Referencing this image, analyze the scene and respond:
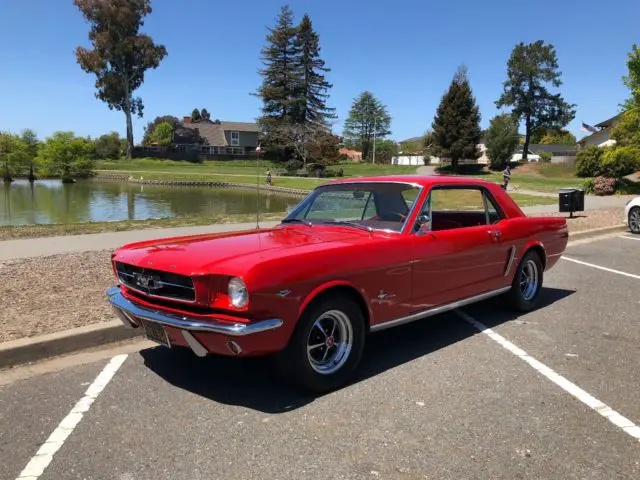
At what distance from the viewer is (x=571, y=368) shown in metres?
4.41

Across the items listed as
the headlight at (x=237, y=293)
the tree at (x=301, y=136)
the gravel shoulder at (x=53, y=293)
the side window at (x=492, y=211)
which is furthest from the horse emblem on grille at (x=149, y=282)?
the tree at (x=301, y=136)

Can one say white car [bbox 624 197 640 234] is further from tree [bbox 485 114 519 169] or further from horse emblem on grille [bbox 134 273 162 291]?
tree [bbox 485 114 519 169]

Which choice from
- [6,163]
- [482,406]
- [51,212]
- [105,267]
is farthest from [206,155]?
[482,406]

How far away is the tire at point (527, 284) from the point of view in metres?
5.93

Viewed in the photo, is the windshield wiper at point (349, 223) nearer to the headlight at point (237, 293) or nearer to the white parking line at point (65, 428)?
the headlight at point (237, 293)

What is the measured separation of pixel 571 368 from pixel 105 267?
20.7 feet

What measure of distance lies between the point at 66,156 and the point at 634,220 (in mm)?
59661

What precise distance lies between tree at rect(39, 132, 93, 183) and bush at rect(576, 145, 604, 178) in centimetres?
5068

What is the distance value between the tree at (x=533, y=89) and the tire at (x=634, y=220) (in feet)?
232

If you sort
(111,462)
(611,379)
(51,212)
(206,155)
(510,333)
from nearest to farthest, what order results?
1. (111,462)
2. (611,379)
3. (510,333)
4. (51,212)
5. (206,155)

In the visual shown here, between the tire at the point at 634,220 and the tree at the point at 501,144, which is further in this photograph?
the tree at the point at 501,144

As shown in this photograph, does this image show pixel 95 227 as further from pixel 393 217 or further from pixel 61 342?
pixel 393 217

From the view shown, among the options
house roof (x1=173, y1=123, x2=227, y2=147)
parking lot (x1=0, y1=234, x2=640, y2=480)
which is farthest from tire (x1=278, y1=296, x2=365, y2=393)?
→ house roof (x1=173, y1=123, x2=227, y2=147)

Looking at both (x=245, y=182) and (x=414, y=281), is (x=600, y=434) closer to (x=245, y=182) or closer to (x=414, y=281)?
(x=414, y=281)
